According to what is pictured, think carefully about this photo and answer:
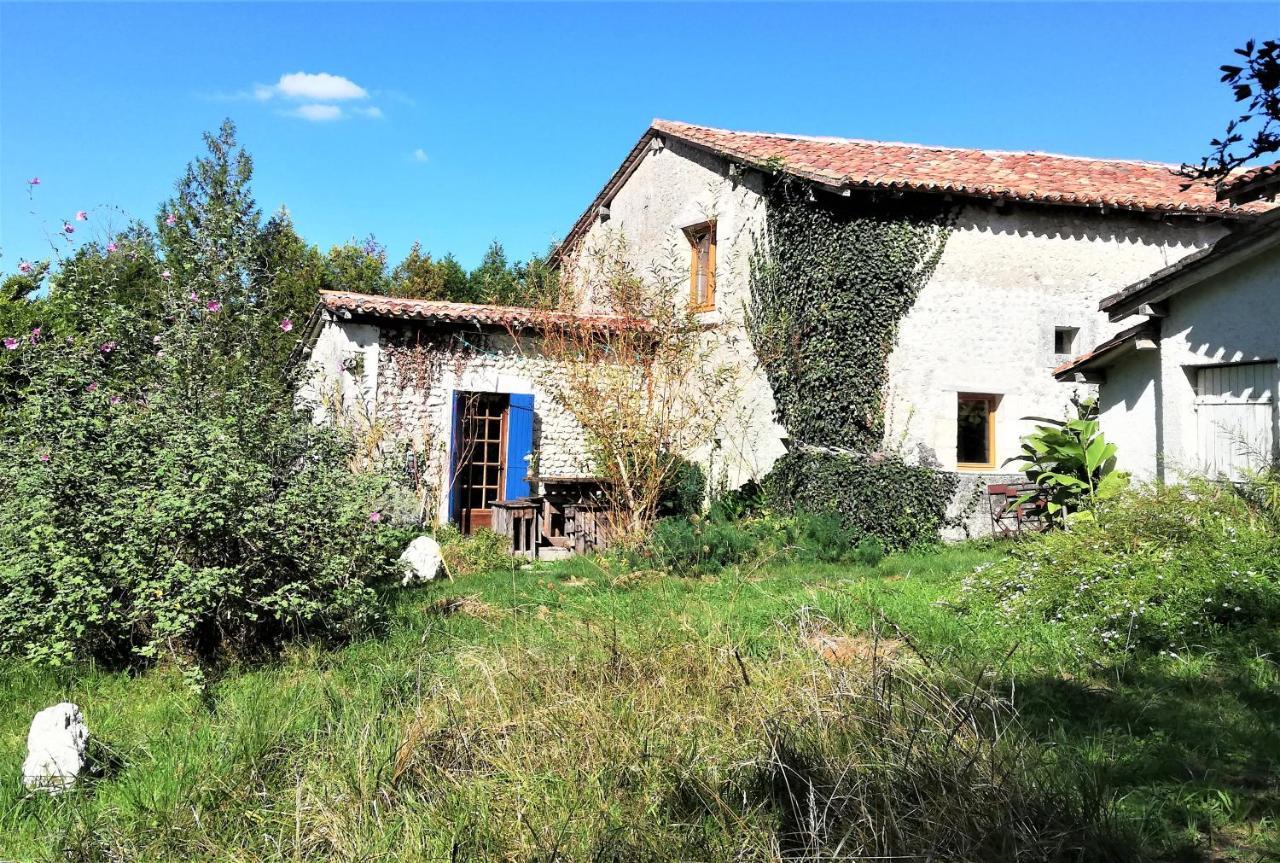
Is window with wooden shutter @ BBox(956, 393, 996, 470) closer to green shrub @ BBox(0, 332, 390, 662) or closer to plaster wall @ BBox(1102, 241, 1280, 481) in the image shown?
plaster wall @ BBox(1102, 241, 1280, 481)

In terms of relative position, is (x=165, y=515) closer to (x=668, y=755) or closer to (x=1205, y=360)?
(x=668, y=755)

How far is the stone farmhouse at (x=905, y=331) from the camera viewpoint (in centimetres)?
1130

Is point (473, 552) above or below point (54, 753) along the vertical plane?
above

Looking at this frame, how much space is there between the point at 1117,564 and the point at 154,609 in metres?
6.18

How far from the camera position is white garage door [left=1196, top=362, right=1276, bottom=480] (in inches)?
299

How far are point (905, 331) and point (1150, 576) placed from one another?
5963 mm

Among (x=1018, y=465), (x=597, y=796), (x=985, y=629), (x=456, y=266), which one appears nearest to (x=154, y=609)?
(x=597, y=796)

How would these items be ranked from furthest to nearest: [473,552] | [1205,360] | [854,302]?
1. [854,302]
2. [473,552]
3. [1205,360]

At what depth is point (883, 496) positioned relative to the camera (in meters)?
10.6

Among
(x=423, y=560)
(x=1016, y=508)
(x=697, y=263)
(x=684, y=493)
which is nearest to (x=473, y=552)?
(x=423, y=560)

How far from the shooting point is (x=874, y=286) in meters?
11.2

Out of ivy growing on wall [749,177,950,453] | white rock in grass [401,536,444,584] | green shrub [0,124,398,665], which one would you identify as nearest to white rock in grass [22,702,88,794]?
green shrub [0,124,398,665]

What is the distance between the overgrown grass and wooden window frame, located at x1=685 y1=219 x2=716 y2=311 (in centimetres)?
889

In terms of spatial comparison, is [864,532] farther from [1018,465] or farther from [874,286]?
[874,286]
